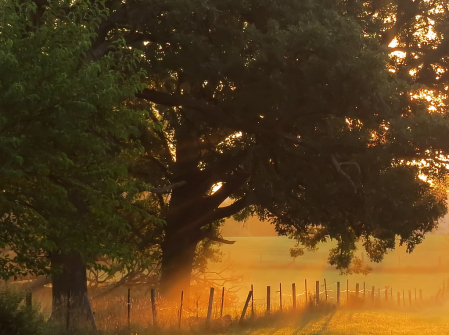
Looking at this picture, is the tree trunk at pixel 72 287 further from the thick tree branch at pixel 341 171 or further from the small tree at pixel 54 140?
the thick tree branch at pixel 341 171

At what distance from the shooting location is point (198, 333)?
1961 centimetres

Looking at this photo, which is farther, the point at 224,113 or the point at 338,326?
the point at 338,326

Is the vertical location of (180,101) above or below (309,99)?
above

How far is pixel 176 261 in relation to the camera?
25516 millimetres

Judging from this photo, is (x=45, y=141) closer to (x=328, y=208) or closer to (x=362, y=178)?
(x=362, y=178)

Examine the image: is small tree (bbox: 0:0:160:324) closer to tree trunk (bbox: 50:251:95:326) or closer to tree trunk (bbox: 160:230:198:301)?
tree trunk (bbox: 50:251:95:326)

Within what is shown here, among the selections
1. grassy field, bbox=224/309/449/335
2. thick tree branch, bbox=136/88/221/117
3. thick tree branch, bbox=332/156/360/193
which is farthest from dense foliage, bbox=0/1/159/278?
grassy field, bbox=224/309/449/335

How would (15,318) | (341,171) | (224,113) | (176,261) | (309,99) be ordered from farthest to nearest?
(176,261) → (224,113) → (341,171) → (309,99) → (15,318)

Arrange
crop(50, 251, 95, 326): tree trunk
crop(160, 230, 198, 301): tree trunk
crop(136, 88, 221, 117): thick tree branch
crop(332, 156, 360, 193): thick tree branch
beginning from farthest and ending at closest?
crop(160, 230, 198, 301): tree trunk
crop(136, 88, 221, 117): thick tree branch
crop(50, 251, 95, 326): tree trunk
crop(332, 156, 360, 193): thick tree branch

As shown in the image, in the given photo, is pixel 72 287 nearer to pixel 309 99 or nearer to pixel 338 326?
pixel 309 99

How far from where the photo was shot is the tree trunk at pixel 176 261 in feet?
83.3

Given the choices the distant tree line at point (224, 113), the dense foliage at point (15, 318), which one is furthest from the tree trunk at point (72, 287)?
the dense foliage at point (15, 318)

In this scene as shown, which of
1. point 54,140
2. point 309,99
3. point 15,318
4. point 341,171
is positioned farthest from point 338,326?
point 54,140

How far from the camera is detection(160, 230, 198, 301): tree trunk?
83.3 ft
